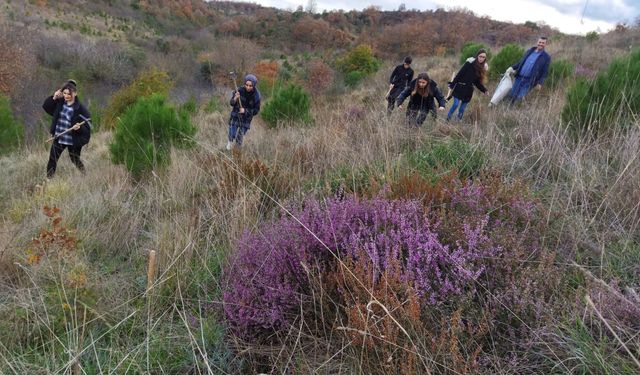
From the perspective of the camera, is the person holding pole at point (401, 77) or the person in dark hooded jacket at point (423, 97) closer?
the person in dark hooded jacket at point (423, 97)

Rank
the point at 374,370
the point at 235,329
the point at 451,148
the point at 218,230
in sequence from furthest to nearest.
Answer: the point at 451,148, the point at 218,230, the point at 235,329, the point at 374,370

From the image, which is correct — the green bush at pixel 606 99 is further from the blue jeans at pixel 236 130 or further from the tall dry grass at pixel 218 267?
the blue jeans at pixel 236 130

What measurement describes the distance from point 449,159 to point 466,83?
381 centimetres

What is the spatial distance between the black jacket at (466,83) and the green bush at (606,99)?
222 centimetres

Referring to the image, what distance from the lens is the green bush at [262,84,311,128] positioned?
7.90 meters

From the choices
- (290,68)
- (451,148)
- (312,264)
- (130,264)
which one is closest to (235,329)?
(312,264)

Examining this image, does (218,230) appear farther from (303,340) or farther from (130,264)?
(303,340)

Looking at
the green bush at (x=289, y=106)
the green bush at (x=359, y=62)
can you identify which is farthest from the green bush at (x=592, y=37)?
the green bush at (x=289, y=106)

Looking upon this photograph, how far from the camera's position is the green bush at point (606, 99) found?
3.78m

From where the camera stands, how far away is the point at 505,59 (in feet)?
33.3

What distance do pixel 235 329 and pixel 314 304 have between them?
386 mm

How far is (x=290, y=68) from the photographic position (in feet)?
104

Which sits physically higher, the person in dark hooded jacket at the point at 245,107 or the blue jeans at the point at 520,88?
the blue jeans at the point at 520,88

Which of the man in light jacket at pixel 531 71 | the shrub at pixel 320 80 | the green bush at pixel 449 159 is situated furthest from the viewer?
the shrub at pixel 320 80
